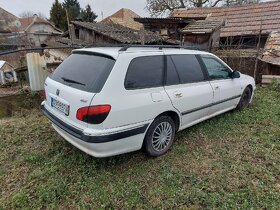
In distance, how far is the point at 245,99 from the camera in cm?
542

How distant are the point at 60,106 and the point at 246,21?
15.2 m

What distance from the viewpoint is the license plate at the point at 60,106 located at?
2962 millimetres

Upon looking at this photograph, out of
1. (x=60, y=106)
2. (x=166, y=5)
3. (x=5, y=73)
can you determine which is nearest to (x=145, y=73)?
(x=60, y=106)

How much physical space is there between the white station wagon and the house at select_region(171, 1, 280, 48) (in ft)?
31.5

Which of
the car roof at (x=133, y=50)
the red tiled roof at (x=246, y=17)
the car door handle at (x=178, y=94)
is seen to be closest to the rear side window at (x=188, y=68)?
the car roof at (x=133, y=50)

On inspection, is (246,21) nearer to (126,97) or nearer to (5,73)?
(5,73)

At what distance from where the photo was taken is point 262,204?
262 cm

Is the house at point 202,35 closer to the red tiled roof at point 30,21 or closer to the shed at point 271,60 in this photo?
the shed at point 271,60

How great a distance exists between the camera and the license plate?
296 centimetres

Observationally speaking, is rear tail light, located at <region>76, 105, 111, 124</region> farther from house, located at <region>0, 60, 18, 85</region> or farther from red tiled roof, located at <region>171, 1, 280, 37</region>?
red tiled roof, located at <region>171, 1, 280, 37</region>

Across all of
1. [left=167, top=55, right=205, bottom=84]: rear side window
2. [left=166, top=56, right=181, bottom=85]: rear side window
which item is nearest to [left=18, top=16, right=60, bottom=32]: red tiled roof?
[left=167, top=55, right=205, bottom=84]: rear side window

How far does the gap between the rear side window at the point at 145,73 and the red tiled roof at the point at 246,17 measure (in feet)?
39.0

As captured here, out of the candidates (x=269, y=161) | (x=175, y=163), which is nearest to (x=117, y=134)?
(x=175, y=163)

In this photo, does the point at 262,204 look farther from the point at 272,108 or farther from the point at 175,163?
the point at 272,108
